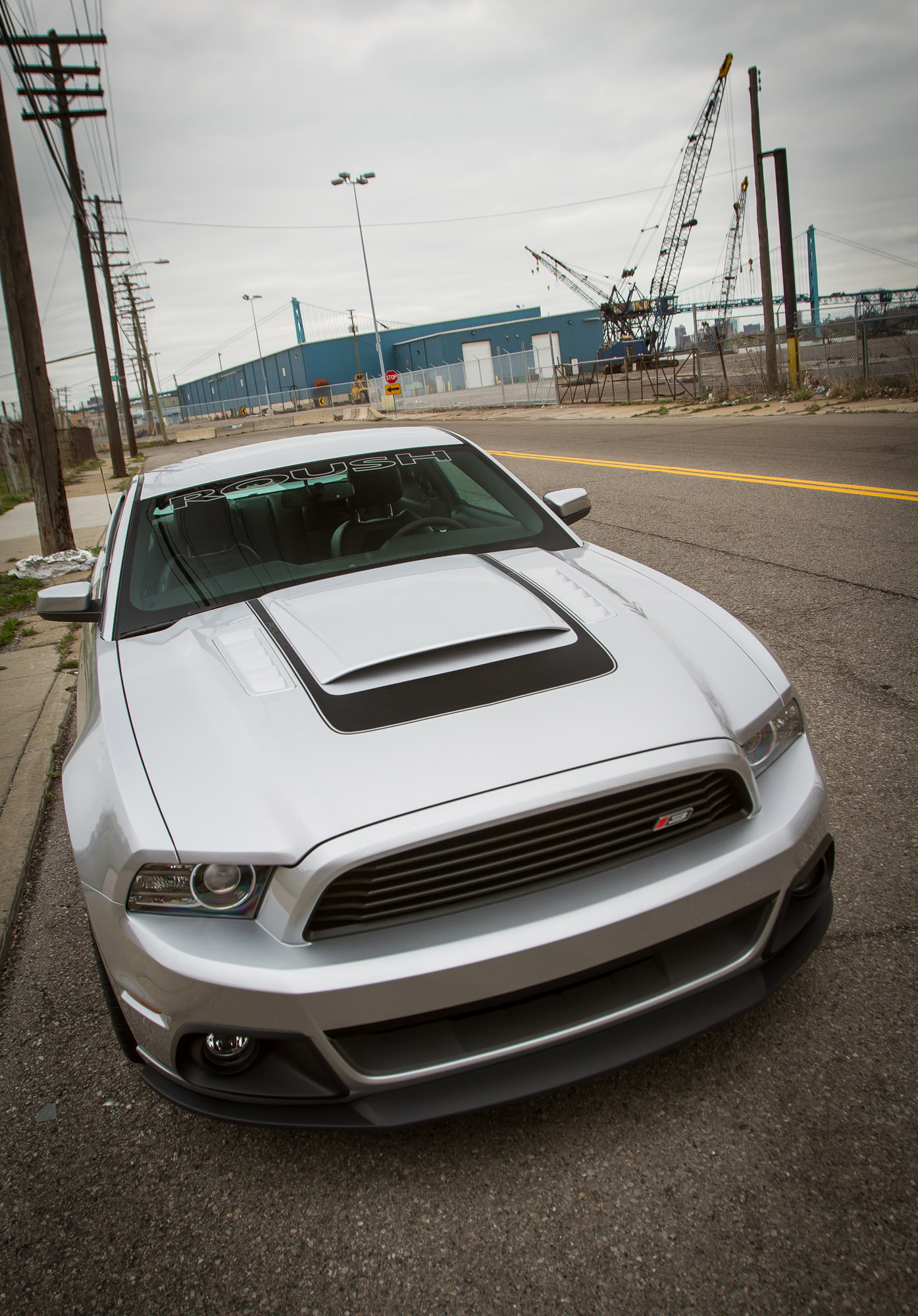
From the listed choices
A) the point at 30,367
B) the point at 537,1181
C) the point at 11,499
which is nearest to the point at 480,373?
the point at 11,499

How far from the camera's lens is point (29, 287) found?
1050cm

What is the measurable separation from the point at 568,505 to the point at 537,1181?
2.47 m

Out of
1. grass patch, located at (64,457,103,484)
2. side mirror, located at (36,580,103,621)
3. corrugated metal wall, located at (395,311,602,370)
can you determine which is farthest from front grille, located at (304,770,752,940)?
corrugated metal wall, located at (395,311,602,370)

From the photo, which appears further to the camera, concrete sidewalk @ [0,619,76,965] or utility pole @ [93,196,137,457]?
utility pole @ [93,196,137,457]

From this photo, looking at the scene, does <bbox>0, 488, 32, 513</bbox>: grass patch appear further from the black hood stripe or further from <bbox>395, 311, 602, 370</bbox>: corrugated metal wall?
<bbox>395, 311, 602, 370</bbox>: corrugated metal wall

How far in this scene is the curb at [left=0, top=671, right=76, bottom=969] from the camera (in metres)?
3.19

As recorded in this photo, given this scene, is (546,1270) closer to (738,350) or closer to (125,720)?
(125,720)

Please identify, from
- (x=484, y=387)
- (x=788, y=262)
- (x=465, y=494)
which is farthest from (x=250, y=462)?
(x=484, y=387)

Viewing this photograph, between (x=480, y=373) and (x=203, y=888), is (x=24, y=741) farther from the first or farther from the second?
(x=480, y=373)

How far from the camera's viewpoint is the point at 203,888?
1.77 metres

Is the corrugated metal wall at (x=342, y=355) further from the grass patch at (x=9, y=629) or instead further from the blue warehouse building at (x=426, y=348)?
the grass patch at (x=9, y=629)

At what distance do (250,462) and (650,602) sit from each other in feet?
5.84

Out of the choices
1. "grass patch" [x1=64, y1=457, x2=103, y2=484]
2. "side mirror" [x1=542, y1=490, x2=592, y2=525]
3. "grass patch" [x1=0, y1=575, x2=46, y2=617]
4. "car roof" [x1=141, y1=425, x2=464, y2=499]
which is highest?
"grass patch" [x1=64, y1=457, x2=103, y2=484]

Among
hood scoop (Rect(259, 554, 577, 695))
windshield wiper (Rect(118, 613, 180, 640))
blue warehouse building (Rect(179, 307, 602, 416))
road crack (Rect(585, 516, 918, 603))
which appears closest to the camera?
hood scoop (Rect(259, 554, 577, 695))
